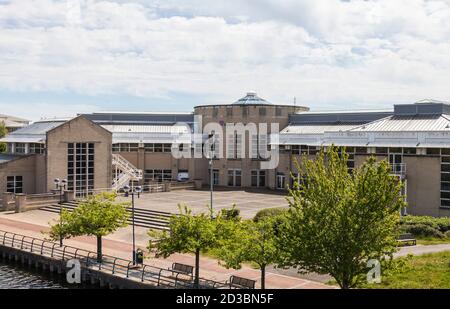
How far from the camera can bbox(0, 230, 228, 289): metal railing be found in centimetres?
2866

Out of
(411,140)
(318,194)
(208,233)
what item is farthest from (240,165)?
(318,194)

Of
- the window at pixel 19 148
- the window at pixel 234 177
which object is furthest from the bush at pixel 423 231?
the window at pixel 19 148

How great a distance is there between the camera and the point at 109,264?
109 ft

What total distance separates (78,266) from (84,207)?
385 cm

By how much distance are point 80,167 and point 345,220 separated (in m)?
43.2

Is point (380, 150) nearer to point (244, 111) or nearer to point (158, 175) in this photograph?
point (244, 111)

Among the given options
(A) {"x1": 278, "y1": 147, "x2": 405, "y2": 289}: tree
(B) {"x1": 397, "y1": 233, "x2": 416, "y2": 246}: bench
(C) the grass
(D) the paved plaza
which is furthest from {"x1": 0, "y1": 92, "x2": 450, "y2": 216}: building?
(A) {"x1": 278, "y1": 147, "x2": 405, "y2": 289}: tree

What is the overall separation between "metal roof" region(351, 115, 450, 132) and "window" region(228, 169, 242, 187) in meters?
19.6

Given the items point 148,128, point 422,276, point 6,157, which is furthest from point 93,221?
point 148,128

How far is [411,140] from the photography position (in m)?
48.1

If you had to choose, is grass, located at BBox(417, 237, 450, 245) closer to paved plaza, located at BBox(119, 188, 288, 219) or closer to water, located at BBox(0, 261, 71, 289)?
paved plaza, located at BBox(119, 188, 288, 219)

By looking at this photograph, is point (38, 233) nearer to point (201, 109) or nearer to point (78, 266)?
point (78, 266)

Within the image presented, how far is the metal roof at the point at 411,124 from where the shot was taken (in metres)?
50.9

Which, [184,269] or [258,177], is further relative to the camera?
[258,177]
